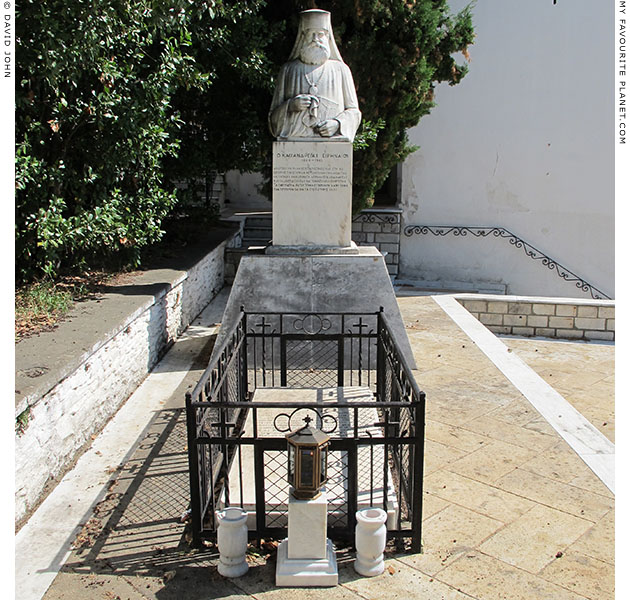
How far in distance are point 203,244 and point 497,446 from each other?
277 inches

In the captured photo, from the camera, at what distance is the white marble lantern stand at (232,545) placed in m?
3.30

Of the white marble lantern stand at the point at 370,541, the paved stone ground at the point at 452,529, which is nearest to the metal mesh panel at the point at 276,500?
the paved stone ground at the point at 452,529

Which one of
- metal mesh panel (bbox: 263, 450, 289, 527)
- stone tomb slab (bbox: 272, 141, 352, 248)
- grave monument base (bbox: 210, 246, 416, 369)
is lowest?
metal mesh panel (bbox: 263, 450, 289, 527)

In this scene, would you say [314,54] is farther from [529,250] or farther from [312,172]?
[529,250]

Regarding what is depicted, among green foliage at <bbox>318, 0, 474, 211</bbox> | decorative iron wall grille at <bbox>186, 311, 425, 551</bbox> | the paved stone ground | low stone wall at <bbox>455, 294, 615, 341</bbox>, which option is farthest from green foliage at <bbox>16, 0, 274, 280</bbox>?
low stone wall at <bbox>455, 294, 615, 341</bbox>

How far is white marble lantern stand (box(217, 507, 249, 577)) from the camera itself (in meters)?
3.30

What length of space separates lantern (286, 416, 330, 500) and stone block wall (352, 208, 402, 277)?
9878 mm

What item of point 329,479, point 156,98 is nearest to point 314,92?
point 156,98

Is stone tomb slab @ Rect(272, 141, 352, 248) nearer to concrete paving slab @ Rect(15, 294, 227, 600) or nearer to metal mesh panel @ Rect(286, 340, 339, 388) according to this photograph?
metal mesh panel @ Rect(286, 340, 339, 388)

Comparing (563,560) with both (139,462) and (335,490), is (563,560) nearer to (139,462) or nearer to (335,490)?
(335,490)

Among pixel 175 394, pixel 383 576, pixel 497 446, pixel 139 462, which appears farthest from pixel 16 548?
pixel 497 446

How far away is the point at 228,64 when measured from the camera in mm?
8648

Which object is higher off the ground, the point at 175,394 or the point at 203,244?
the point at 203,244

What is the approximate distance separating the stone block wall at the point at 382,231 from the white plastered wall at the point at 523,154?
29cm
